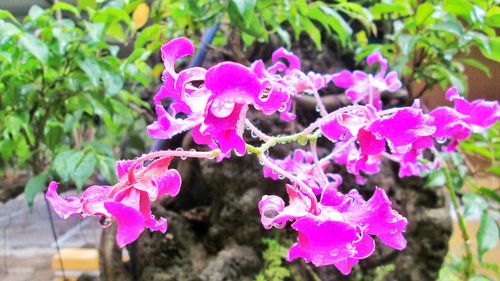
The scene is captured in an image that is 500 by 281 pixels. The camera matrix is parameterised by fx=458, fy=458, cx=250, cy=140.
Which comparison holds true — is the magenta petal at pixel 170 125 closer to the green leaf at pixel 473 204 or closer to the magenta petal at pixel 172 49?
the magenta petal at pixel 172 49

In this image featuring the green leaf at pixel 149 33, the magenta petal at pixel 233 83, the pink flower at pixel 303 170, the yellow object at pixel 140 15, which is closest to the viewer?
the magenta petal at pixel 233 83

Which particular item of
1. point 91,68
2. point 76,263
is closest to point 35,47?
point 91,68

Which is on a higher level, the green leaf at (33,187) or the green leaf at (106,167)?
the green leaf at (106,167)

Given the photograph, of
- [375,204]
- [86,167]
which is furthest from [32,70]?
[375,204]

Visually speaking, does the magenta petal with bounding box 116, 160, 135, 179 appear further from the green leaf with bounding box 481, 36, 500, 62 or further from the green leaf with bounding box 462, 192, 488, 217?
the green leaf with bounding box 462, 192, 488, 217

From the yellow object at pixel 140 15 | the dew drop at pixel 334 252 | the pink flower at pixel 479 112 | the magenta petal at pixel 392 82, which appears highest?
the dew drop at pixel 334 252

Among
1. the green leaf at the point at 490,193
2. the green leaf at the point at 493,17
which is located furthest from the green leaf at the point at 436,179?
the green leaf at the point at 493,17

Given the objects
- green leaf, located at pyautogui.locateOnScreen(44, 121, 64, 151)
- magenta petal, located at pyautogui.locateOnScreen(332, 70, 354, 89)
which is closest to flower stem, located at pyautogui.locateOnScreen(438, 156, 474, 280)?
magenta petal, located at pyautogui.locateOnScreen(332, 70, 354, 89)

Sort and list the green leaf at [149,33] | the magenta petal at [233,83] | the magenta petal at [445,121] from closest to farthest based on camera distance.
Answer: the magenta petal at [233,83], the magenta petal at [445,121], the green leaf at [149,33]
